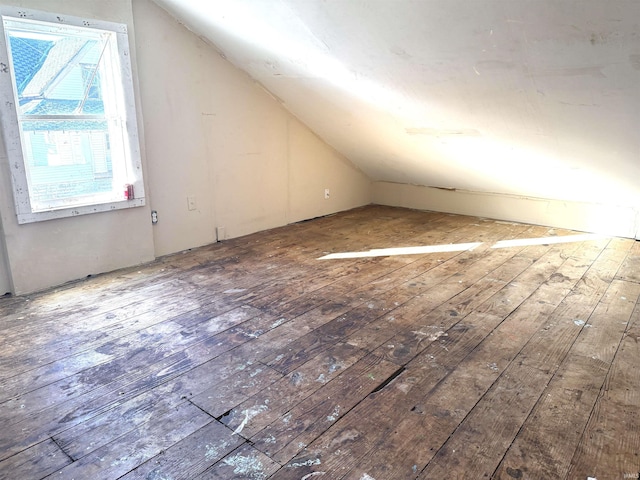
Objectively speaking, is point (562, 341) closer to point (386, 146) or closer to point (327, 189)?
point (386, 146)

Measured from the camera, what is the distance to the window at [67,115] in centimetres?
261

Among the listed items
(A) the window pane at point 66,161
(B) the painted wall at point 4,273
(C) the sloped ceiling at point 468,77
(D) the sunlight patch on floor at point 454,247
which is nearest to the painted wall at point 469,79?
(C) the sloped ceiling at point 468,77

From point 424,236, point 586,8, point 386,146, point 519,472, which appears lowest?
point 519,472

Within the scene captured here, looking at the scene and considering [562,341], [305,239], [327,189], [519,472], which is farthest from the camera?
[327,189]

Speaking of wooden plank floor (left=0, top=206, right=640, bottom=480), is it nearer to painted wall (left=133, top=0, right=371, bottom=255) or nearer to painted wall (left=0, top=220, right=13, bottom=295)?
painted wall (left=0, top=220, right=13, bottom=295)

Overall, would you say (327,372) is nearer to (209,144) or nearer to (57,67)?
(209,144)

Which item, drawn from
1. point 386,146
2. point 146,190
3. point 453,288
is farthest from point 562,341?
point 146,190

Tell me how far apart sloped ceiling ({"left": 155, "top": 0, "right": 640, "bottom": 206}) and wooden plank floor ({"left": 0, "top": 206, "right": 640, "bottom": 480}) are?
97 centimetres

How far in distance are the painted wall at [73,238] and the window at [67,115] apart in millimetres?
55

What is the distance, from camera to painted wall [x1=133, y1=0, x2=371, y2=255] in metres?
3.28

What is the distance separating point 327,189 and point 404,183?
1074 millimetres

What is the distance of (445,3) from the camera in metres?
2.06

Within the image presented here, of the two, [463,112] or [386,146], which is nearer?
[463,112]

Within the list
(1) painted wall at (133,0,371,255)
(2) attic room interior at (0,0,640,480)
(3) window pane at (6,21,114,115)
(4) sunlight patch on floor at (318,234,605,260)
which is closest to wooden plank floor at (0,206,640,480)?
(2) attic room interior at (0,0,640,480)
